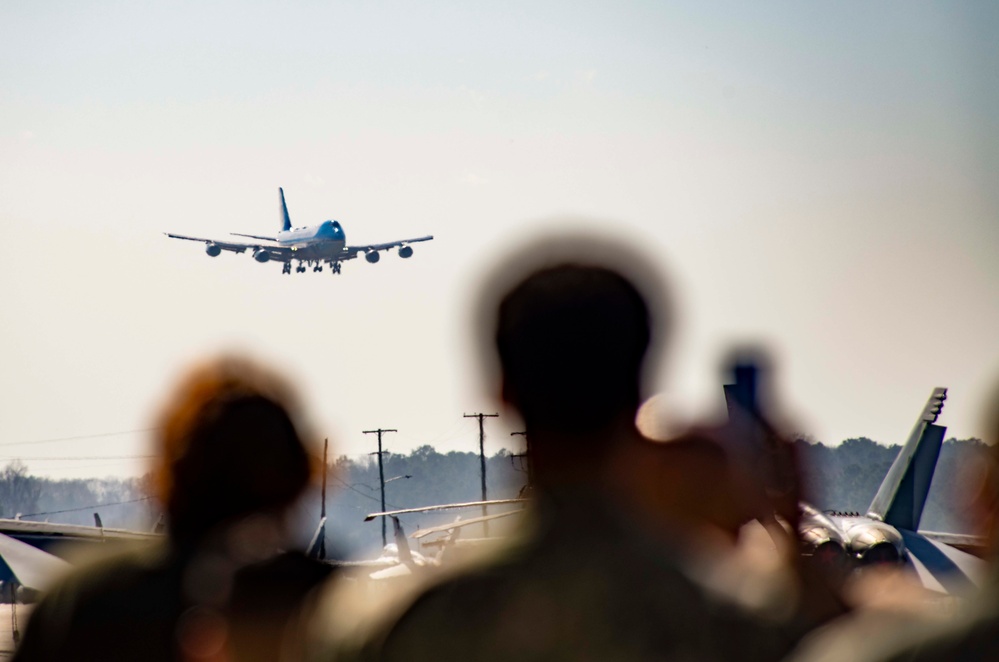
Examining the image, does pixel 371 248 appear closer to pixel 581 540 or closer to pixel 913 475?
pixel 913 475

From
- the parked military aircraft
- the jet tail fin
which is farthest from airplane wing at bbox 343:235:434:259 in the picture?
the jet tail fin

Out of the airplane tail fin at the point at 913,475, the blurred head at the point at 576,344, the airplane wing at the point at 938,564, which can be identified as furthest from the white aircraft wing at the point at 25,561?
the blurred head at the point at 576,344

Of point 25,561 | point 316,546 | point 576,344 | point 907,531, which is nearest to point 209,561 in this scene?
point 576,344

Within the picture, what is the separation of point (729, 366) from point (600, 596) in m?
5.13

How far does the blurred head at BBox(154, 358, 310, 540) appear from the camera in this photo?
12.7ft

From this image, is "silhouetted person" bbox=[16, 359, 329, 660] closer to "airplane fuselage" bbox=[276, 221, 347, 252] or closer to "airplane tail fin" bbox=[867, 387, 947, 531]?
"airplane tail fin" bbox=[867, 387, 947, 531]

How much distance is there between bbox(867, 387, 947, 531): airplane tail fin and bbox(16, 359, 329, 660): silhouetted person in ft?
78.0

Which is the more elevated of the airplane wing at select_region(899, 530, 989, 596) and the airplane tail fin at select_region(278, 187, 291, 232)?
the airplane tail fin at select_region(278, 187, 291, 232)

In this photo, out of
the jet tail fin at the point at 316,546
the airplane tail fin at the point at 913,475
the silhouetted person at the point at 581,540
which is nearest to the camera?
the silhouetted person at the point at 581,540

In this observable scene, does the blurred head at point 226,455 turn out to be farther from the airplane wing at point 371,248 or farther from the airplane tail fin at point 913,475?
the airplane wing at point 371,248

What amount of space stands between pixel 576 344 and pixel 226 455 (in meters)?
2.05

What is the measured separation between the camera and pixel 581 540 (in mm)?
1928

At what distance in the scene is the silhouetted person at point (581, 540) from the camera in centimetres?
182

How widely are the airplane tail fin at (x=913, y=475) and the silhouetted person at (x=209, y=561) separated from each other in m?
23.8
